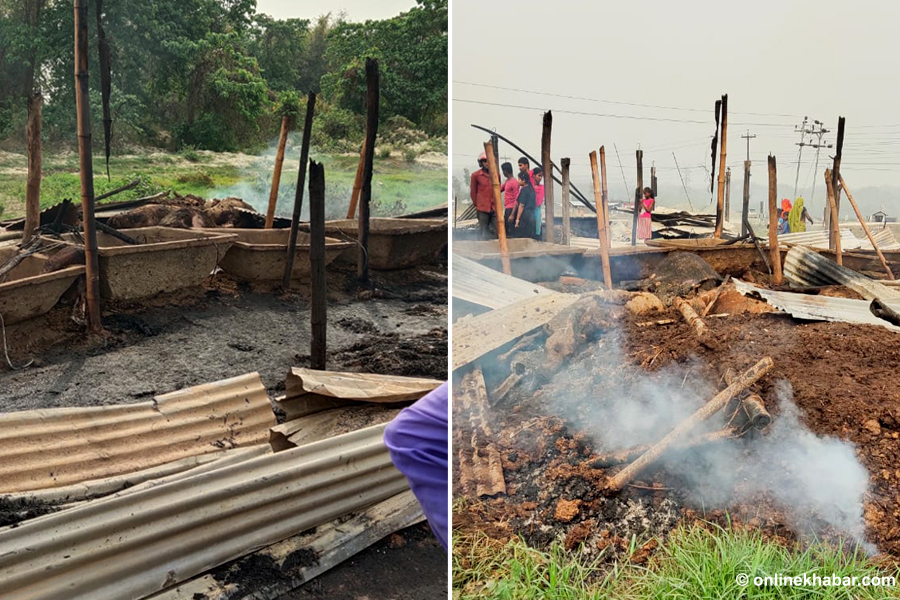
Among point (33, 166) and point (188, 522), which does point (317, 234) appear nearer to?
point (33, 166)

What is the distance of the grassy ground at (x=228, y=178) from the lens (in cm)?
452

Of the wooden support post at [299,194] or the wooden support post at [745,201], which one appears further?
the wooden support post at [299,194]

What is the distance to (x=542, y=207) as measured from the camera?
208 cm

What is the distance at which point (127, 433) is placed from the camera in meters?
3.88

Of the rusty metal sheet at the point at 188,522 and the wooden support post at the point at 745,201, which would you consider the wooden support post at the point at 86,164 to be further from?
the wooden support post at the point at 745,201

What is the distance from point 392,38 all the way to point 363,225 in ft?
4.17

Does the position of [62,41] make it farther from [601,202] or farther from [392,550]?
[601,202]

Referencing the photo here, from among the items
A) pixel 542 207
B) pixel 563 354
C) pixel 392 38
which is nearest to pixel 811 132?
pixel 542 207

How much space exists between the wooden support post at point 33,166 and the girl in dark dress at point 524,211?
3.32 meters

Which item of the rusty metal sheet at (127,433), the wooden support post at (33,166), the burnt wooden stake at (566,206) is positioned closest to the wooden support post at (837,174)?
the burnt wooden stake at (566,206)

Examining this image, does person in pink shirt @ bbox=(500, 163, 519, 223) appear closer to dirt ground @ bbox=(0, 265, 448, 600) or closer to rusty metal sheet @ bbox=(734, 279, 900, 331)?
rusty metal sheet @ bbox=(734, 279, 900, 331)

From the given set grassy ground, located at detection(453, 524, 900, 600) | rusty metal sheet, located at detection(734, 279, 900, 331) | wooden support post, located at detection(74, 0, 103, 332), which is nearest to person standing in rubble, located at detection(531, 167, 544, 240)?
rusty metal sheet, located at detection(734, 279, 900, 331)

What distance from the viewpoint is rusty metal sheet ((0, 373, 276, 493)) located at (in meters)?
3.57

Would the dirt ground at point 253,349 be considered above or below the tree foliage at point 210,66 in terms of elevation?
below
